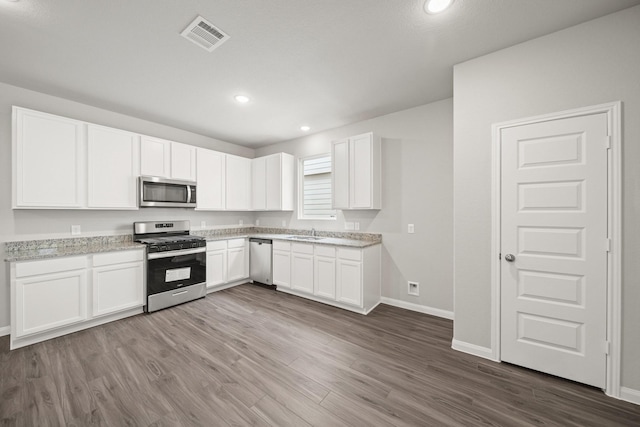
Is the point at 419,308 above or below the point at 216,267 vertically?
below

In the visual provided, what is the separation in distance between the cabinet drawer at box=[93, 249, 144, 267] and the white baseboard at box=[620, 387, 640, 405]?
199 inches

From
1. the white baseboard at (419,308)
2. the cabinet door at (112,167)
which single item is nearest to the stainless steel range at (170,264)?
the cabinet door at (112,167)

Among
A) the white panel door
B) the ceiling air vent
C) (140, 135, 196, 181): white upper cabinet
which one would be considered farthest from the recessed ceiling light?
(140, 135, 196, 181): white upper cabinet

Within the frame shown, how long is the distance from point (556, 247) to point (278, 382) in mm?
2607

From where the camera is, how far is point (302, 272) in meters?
3.89

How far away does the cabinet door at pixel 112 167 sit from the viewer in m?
3.08

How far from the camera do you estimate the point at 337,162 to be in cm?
390

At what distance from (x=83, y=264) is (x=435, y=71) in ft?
15.1

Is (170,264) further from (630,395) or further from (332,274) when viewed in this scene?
(630,395)

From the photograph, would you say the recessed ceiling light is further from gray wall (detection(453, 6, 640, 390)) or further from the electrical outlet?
the electrical outlet

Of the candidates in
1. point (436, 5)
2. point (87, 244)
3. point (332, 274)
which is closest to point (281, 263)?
point (332, 274)

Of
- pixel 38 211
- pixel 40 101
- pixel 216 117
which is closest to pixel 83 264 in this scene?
pixel 38 211

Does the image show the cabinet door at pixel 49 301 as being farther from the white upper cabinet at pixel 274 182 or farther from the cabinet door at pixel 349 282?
the cabinet door at pixel 349 282

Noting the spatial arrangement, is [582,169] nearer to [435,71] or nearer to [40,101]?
[435,71]
